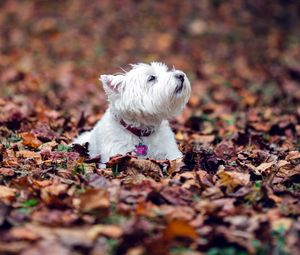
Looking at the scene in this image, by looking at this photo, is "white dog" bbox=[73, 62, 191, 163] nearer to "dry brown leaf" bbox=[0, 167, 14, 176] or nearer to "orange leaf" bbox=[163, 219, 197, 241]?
"dry brown leaf" bbox=[0, 167, 14, 176]

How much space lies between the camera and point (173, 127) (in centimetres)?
745

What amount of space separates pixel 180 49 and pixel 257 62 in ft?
5.26

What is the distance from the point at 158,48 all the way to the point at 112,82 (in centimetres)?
723

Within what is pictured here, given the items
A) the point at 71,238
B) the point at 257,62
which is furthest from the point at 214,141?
the point at 257,62

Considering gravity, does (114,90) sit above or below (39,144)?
above

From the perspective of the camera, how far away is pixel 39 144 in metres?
5.89

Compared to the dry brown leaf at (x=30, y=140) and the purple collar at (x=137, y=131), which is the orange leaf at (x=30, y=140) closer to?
the dry brown leaf at (x=30, y=140)

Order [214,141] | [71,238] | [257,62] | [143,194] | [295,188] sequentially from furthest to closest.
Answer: [257,62], [214,141], [295,188], [143,194], [71,238]

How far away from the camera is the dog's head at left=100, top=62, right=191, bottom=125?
5426 millimetres

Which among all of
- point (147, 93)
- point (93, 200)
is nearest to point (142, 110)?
point (147, 93)

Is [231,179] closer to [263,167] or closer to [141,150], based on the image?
[263,167]

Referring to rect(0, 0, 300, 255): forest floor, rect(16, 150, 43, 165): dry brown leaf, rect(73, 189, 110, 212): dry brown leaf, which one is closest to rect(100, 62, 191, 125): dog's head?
rect(0, 0, 300, 255): forest floor

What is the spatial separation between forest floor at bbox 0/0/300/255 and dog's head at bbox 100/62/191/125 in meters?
0.47

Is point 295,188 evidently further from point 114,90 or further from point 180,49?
point 180,49
